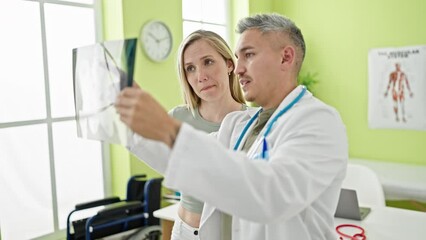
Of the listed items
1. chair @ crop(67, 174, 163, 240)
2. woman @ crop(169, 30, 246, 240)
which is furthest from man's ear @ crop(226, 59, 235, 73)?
chair @ crop(67, 174, 163, 240)

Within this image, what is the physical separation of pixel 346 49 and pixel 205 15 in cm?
153

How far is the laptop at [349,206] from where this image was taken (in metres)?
1.98

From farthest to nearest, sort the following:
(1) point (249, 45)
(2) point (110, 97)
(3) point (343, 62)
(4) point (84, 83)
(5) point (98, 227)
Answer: (3) point (343, 62)
(5) point (98, 227)
(1) point (249, 45)
(4) point (84, 83)
(2) point (110, 97)

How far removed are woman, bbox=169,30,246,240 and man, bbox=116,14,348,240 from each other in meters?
0.37

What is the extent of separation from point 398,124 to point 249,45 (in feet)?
11.4

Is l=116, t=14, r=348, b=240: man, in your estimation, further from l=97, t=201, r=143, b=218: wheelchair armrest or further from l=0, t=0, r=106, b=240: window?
l=0, t=0, r=106, b=240: window

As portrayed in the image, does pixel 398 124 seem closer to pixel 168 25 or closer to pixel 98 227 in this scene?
pixel 168 25

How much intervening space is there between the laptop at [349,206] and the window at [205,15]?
2.32m

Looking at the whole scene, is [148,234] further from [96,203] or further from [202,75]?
[202,75]

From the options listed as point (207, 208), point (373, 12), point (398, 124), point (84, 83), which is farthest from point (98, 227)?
point (373, 12)

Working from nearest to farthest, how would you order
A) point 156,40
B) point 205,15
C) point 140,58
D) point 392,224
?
point 392,224 → point 140,58 → point 156,40 → point 205,15

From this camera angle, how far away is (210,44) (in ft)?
5.54

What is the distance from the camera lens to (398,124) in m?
4.09

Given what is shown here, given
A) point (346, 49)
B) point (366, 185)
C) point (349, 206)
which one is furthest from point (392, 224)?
point (346, 49)
